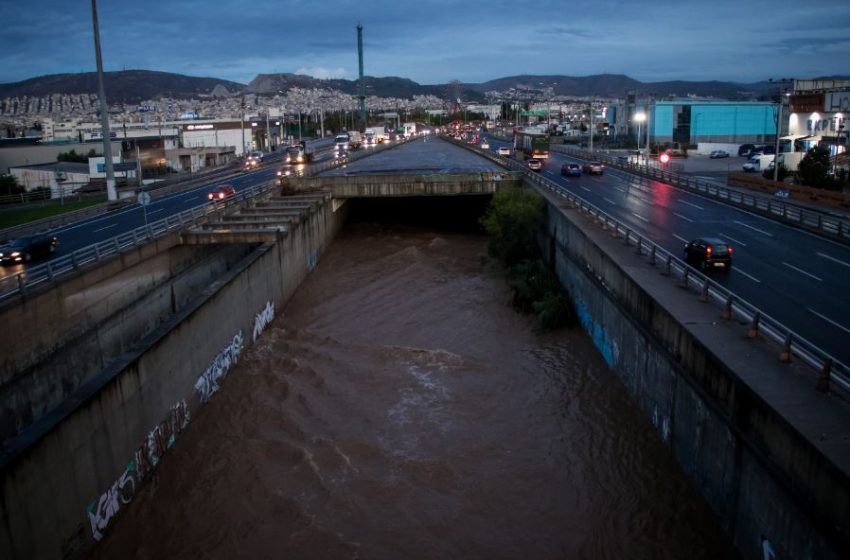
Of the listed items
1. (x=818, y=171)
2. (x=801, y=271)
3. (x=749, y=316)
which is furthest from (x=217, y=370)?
(x=818, y=171)

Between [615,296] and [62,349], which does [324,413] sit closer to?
[62,349]

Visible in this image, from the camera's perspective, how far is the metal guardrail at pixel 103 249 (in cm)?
2134

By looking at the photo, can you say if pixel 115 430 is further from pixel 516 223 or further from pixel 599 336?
pixel 516 223

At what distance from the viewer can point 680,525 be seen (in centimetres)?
1495

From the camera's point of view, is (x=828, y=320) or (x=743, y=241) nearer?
(x=828, y=320)

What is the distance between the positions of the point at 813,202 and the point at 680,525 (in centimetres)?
3536

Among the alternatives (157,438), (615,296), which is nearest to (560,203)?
(615,296)

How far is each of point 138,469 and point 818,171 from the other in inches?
1848

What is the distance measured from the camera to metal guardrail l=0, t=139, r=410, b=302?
21344mm

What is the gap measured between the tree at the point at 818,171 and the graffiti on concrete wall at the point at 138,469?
1755 inches

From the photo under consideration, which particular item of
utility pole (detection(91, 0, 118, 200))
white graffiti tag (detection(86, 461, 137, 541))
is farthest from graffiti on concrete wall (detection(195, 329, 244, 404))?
utility pole (detection(91, 0, 118, 200))

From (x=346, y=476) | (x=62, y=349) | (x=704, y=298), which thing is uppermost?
(x=704, y=298)


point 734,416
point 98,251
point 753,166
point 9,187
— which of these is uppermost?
point 753,166

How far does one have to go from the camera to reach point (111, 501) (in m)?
16.2
